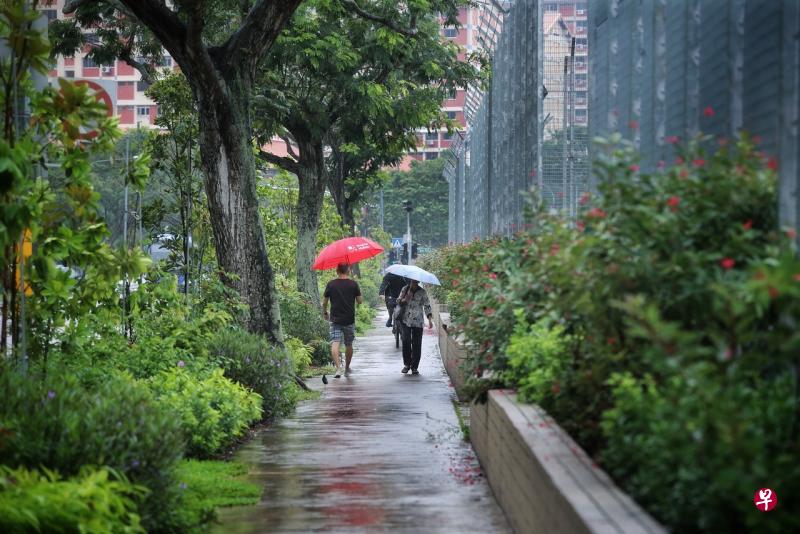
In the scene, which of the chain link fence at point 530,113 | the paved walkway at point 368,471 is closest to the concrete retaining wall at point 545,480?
the paved walkway at point 368,471

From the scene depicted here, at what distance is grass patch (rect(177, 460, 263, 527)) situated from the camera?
812cm

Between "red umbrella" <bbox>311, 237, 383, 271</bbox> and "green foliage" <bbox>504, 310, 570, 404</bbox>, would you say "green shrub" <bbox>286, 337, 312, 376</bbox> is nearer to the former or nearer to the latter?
"red umbrella" <bbox>311, 237, 383, 271</bbox>

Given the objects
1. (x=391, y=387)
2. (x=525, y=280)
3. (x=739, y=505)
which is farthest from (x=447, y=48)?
(x=739, y=505)

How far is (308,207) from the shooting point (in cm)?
3023

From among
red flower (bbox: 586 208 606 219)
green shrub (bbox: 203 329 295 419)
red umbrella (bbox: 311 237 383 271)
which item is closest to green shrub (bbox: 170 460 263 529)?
red flower (bbox: 586 208 606 219)

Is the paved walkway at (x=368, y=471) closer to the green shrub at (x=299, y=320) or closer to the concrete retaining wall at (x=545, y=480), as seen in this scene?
the concrete retaining wall at (x=545, y=480)

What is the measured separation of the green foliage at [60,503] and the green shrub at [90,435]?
20cm

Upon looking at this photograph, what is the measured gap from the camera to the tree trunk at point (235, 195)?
17.0 m

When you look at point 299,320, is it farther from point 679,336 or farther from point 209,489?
Result: point 679,336

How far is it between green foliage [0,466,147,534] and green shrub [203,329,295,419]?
697 centimetres

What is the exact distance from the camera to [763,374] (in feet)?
20.6

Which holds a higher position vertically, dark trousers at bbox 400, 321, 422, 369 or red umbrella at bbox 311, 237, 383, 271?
red umbrella at bbox 311, 237, 383, 271

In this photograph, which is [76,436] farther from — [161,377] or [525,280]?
[161,377]

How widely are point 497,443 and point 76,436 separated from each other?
3032 millimetres
